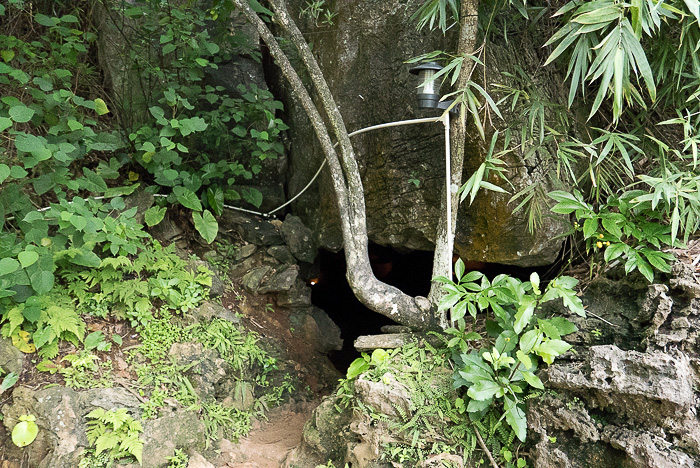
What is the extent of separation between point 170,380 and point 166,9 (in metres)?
3.18

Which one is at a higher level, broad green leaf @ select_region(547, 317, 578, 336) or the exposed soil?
broad green leaf @ select_region(547, 317, 578, 336)

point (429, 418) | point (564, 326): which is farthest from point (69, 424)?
point (564, 326)

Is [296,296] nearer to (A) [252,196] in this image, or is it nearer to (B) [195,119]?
(A) [252,196]

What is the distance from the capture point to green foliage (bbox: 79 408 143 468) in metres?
2.79

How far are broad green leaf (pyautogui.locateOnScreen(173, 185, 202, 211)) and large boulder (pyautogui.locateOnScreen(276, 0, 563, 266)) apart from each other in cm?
127

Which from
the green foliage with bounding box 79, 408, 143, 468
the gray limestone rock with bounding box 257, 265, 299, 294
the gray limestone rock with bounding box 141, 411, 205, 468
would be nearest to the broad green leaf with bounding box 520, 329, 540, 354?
the gray limestone rock with bounding box 141, 411, 205, 468

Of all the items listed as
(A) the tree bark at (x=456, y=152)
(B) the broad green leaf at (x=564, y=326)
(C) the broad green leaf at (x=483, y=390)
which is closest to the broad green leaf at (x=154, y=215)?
(A) the tree bark at (x=456, y=152)

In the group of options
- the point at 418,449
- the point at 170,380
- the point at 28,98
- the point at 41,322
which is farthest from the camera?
the point at 28,98

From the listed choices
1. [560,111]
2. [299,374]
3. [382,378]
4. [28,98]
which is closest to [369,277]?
[382,378]

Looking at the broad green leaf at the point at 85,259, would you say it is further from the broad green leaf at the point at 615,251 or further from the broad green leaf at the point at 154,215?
the broad green leaf at the point at 615,251

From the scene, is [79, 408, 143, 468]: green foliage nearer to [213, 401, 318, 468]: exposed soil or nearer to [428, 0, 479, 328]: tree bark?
[213, 401, 318, 468]: exposed soil

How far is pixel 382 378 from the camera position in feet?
9.40

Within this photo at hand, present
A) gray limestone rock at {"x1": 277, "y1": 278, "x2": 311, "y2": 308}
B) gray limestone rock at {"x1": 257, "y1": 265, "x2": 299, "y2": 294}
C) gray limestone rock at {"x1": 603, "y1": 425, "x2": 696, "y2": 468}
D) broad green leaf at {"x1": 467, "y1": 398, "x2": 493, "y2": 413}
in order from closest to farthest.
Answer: gray limestone rock at {"x1": 603, "y1": 425, "x2": 696, "y2": 468} < broad green leaf at {"x1": 467, "y1": 398, "x2": 493, "y2": 413} < gray limestone rock at {"x1": 257, "y1": 265, "x2": 299, "y2": 294} < gray limestone rock at {"x1": 277, "y1": 278, "x2": 311, "y2": 308}

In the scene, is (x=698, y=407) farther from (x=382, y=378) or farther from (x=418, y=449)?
(x=382, y=378)
